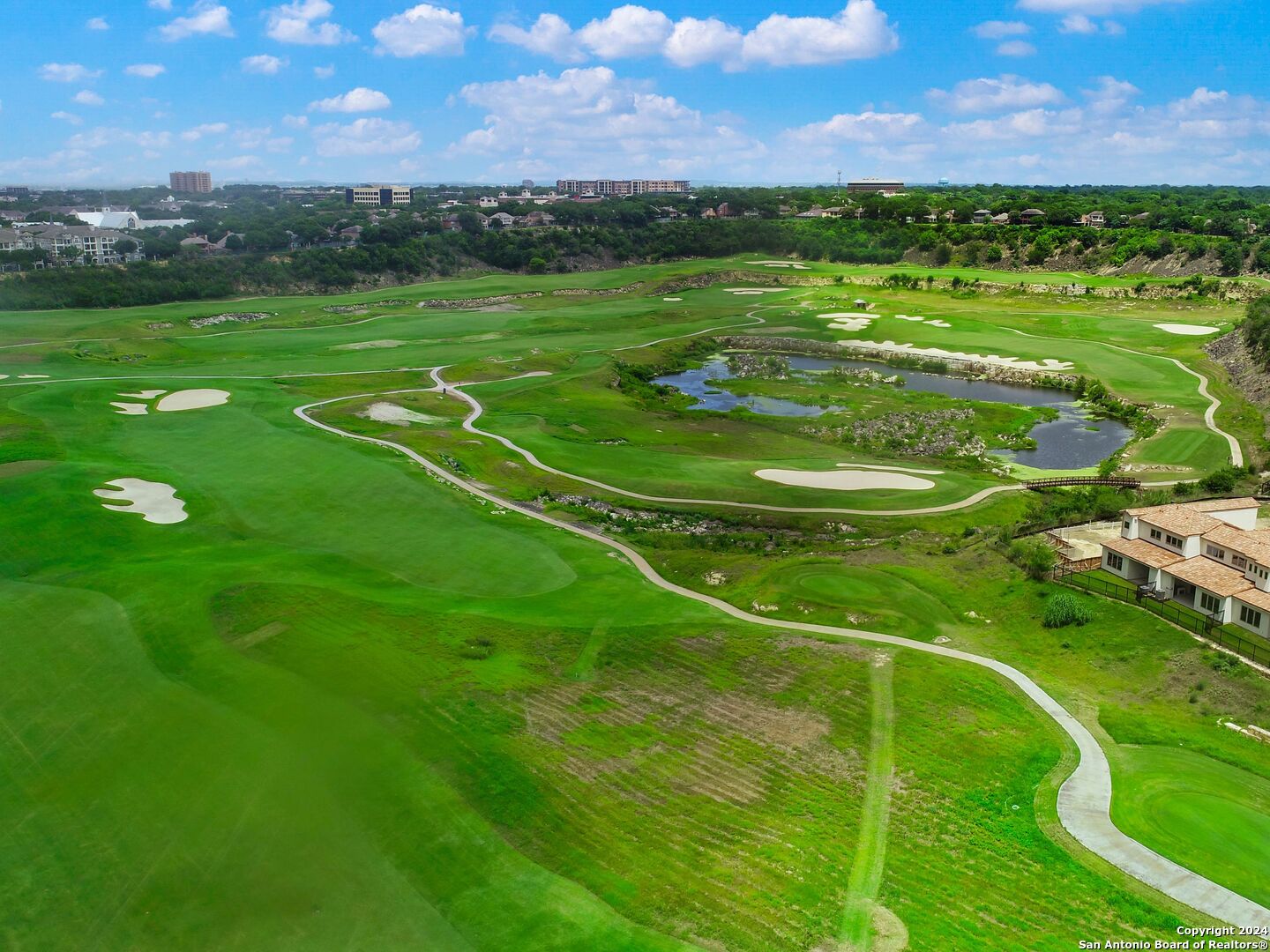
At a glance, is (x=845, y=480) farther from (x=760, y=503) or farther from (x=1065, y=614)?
(x=1065, y=614)

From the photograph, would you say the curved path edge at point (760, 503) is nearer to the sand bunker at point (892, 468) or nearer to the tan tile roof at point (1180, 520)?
the sand bunker at point (892, 468)

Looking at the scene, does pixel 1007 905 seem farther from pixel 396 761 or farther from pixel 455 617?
pixel 455 617

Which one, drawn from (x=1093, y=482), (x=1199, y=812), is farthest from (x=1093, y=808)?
(x=1093, y=482)

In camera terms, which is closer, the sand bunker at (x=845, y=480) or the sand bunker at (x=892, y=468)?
the sand bunker at (x=845, y=480)

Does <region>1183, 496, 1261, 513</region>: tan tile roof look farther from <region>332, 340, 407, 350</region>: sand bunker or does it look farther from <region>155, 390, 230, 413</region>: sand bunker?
<region>332, 340, 407, 350</region>: sand bunker

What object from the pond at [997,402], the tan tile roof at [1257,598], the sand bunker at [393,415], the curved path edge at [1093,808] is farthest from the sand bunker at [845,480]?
the sand bunker at [393,415]

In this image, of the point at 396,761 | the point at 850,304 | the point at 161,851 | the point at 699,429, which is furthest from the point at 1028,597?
the point at 850,304
